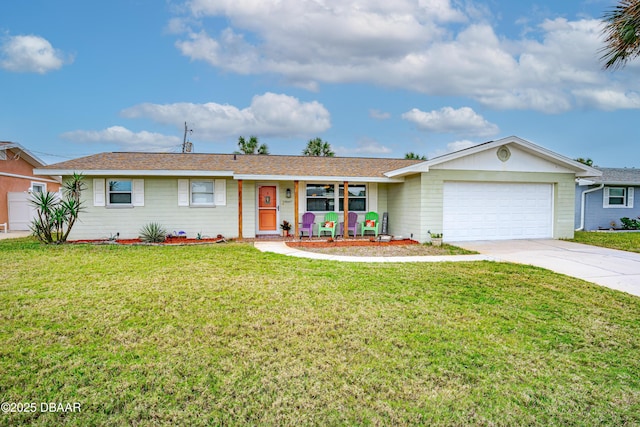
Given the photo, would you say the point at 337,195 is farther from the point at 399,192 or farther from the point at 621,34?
the point at 621,34

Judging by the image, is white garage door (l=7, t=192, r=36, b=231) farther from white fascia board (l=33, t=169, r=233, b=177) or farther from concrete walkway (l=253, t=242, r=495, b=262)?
concrete walkway (l=253, t=242, r=495, b=262)

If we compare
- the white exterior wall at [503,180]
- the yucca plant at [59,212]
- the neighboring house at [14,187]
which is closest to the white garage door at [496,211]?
the white exterior wall at [503,180]

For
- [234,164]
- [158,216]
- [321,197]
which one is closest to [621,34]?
[321,197]

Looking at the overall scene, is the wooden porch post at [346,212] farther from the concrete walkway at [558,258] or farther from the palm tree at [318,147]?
the palm tree at [318,147]

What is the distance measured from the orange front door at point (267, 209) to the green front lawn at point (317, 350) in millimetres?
7909

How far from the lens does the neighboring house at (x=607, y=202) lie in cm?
1888

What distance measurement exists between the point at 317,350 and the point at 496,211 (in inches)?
462

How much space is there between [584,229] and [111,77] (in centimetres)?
2497

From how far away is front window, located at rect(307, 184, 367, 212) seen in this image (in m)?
15.3

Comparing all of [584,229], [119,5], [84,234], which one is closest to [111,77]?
[119,5]

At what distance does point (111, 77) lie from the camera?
56.5ft

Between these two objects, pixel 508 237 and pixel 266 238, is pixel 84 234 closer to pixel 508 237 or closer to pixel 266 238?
pixel 266 238

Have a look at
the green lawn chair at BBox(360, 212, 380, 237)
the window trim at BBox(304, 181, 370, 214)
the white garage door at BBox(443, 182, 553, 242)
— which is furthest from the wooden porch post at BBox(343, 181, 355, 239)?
the white garage door at BBox(443, 182, 553, 242)

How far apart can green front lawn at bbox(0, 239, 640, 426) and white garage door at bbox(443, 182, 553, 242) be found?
240 inches
